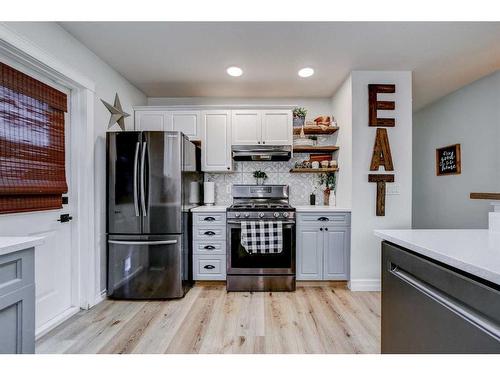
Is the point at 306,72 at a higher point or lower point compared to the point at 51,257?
higher

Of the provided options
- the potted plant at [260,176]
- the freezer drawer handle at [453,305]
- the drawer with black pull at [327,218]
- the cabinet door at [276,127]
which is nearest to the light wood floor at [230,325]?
the drawer with black pull at [327,218]

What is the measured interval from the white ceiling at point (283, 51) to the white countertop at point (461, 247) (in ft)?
5.74

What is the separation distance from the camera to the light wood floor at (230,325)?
1.86 m

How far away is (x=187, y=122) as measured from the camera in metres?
3.39

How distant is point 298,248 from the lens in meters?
2.97

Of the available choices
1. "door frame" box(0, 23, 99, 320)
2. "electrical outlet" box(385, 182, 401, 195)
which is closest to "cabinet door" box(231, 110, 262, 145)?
"door frame" box(0, 23, 99, 320)

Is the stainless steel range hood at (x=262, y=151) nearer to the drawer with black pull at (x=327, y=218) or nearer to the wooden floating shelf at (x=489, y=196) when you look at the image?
the drawer with black pull at (x=327, y=218)

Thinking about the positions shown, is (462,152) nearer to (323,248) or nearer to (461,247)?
(323,248)

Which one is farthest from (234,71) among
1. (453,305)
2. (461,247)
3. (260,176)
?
(453,305)

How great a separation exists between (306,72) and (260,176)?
143 cm

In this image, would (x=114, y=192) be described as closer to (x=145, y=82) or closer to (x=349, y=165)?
(x=145, y=82)

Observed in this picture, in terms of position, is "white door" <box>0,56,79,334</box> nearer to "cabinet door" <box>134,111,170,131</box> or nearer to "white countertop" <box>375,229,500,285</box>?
"cabinet door" <box>134,111,170,131</box>
